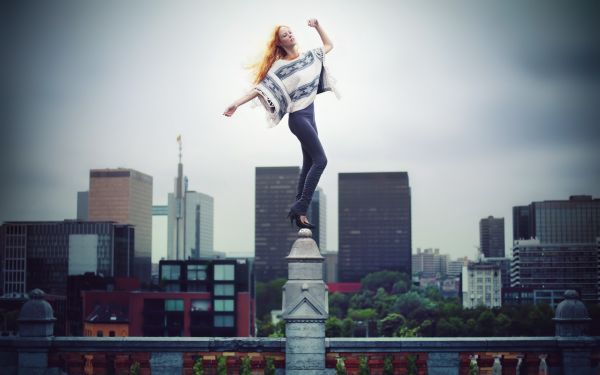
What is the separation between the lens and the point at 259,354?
43.8ft

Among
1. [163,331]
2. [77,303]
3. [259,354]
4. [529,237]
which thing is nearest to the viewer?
[259,354]

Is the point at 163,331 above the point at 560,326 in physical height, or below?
below

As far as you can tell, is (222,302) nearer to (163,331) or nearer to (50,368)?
(163,331)

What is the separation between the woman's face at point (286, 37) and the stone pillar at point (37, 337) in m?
5.67

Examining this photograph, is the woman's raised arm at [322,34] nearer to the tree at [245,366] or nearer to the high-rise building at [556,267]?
the tree at [245,366]

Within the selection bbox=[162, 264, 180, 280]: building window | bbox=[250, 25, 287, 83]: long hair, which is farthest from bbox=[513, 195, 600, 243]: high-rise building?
bbox=[250, 25, 287, 83]: long hair

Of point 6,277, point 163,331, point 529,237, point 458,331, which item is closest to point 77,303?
point 163,331

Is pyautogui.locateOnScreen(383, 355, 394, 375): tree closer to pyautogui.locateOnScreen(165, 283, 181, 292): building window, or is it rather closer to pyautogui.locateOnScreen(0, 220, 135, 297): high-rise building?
pyautogui.locateOnScreen(165, 283, 181, 292): building window

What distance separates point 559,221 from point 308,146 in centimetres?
12741

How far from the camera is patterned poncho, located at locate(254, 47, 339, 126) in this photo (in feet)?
44.1

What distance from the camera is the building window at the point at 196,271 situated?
94375 mm

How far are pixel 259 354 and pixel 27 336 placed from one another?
12.5 ft

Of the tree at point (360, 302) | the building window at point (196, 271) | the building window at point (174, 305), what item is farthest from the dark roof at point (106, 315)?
the tree at point (360, 302)

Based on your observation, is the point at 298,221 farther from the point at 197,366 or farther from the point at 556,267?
the point at 556,267
